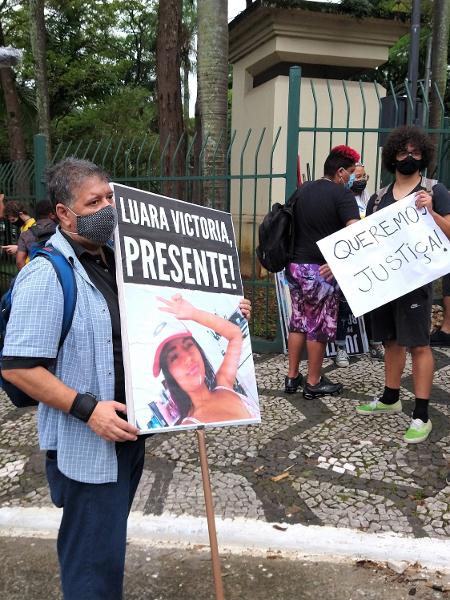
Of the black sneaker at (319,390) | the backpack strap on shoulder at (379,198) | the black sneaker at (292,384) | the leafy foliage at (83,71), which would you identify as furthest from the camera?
the leafy foliage at (83,71)

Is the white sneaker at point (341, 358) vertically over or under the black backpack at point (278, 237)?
under

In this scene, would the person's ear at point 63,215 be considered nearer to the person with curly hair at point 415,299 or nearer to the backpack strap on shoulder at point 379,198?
the person with curly hair at point 415,299

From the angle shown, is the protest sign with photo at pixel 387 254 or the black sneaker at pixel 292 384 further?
the black sneaker at pixel 292 384

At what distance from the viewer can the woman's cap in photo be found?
5.92ft

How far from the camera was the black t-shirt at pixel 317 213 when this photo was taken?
4094mm

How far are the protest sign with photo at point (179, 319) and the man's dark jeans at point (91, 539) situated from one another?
302 millimetres

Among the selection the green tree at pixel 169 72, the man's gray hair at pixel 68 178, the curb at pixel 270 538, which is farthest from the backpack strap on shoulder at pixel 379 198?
the green tree at pixel 169 72

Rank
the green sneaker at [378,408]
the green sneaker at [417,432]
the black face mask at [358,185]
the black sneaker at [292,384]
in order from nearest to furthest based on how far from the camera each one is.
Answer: the green sneaker at [417,432], the green sneaker at [378,408], the black sneaker at [292,384], the black face mask at [358,185]

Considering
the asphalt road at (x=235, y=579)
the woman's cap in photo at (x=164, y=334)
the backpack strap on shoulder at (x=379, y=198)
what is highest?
the backpack strap on shoulder at (x=379, y=198)

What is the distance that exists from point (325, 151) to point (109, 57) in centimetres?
1893

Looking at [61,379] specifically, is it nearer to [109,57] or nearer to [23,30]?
[23,30]

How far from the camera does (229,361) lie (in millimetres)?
2049

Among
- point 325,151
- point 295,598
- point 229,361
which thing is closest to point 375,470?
point 295,598

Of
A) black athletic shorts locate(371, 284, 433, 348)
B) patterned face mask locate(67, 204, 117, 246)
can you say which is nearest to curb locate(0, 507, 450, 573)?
black athletic shorts locate(371, 284, 433, 348)
